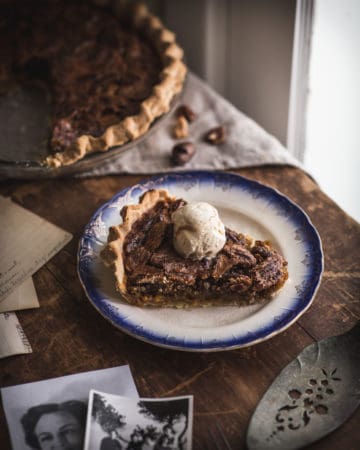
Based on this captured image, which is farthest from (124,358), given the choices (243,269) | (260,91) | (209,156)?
(260,91)

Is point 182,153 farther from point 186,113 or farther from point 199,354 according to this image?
point 199,354

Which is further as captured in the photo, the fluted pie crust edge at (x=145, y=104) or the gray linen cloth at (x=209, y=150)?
the gray linen cloth at (x=209, y=150)

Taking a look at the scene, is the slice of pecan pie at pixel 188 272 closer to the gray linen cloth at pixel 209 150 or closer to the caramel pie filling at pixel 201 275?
the caramel pie filling at pixel 201 275

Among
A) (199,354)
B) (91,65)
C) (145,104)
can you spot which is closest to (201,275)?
(199,354)

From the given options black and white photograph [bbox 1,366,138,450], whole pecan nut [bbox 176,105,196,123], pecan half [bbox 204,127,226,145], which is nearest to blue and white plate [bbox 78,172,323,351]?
black and white photograph [bbox 1,366,138,450]

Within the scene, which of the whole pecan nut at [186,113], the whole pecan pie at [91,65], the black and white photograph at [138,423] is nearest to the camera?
the black and white photograph at [138,423]

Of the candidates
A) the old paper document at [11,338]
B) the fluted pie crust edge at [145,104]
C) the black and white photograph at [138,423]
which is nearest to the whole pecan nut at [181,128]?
the fluted pie crust edge at [145,104]
